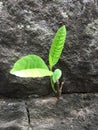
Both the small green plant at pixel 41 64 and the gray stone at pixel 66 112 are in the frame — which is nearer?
the small green plant at pixel 41 64

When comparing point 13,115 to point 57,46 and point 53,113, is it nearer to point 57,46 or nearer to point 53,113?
point 53,113

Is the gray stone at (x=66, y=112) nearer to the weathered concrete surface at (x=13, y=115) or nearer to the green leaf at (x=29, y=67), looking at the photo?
the weathered concrete surface at (x=13, y=115)

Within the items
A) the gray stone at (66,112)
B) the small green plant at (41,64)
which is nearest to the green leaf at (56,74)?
the small green plant at (41,64)

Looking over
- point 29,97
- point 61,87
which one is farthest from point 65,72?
point 29,97

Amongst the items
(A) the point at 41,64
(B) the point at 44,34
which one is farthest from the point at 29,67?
(B) the point at 44,34

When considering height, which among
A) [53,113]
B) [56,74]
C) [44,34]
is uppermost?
[44,34]

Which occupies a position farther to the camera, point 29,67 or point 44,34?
point 44,34
